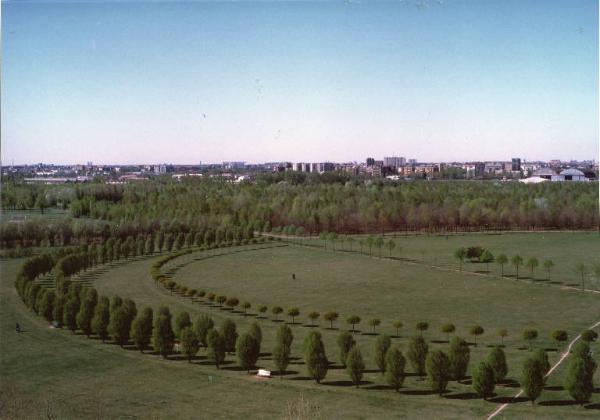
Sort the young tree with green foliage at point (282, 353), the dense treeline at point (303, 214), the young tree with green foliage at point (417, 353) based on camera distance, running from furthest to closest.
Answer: the dense treeline at point (303, 214)
the young tree with green foliage at point (282, 353)
the young tree with green foliage at point (417, 353)

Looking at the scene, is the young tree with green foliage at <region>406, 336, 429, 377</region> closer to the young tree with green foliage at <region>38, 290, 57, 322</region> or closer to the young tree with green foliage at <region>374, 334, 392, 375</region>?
the young tree with green foliage at <region>374, 334, 392, 375</region>

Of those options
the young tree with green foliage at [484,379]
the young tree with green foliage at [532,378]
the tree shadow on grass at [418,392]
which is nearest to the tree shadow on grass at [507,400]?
the young tree with green foliage at [484,379]

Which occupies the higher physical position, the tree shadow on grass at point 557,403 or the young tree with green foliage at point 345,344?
the young tree with green foliage at point 345,344

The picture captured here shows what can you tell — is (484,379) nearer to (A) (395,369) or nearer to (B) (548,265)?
(A) (395,369)

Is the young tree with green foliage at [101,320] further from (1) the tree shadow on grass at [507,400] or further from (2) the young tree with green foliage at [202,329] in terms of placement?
(1) the tree shadow on grass at [507,400]

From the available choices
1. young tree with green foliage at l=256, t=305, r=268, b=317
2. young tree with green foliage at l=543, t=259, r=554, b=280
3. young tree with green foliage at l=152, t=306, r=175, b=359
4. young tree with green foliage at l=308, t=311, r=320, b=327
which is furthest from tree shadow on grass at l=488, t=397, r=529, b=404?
young tree with green foliage at l=543, t=259, r=554, b=280

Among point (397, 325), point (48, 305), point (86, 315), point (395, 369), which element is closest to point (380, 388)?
point (395, 369)

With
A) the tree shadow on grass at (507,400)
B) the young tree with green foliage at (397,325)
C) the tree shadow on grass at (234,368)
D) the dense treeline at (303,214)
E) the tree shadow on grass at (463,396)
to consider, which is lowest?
the tree shadow on grass at (234,368)

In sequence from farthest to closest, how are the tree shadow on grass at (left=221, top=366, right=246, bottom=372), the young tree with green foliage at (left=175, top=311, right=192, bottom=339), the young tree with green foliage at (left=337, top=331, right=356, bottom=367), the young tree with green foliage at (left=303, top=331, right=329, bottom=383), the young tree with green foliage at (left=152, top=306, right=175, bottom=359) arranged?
the young tree with green foliage at (left=175, top=311, right=192, bottom=339) < the young tree with green foliage at (left=152, top=306, right=175, bottom=359) < the tree shadow on grass at (left=221, top=366, right=246, bottom=372) < the young tree with green foliage at (left=337, top=331, right=356, bottom=367) < the young tree with green foliage at (left=303, top=331, right=329, bottom=383)

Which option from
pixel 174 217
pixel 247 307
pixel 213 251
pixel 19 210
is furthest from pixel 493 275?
pixel 19 210
